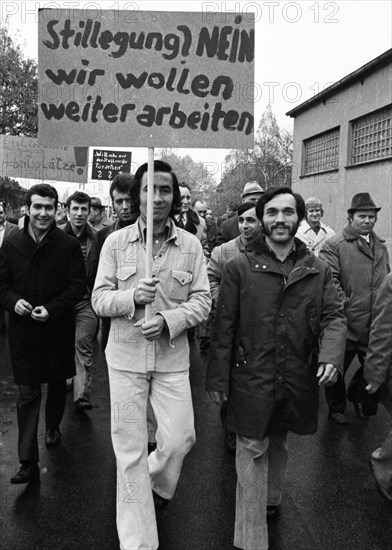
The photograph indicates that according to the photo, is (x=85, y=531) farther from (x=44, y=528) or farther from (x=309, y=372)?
(x=309, y=372)

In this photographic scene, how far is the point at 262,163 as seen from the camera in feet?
147

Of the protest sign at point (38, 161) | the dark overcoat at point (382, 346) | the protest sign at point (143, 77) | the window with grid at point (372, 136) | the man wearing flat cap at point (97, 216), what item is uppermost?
the window with grid at point (372, 136)

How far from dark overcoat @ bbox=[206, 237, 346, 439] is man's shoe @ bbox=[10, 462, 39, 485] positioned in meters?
1.58

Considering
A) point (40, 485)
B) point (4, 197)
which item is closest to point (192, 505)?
point (40, 485)

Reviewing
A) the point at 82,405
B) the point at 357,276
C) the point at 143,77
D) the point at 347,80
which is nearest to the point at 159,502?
the point at 82,405

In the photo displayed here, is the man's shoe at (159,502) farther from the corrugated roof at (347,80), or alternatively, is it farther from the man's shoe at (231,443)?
the corrugated roof at (347,80)

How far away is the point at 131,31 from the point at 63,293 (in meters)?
1.93

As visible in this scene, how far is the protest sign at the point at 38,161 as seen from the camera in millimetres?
10594

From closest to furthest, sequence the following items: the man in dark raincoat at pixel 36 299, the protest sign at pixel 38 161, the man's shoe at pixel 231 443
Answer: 1. the man in dark raincoat at pixel 36 299
2. the man's shoe at pixel 231 443
3. the protest sign at pixel 38 161

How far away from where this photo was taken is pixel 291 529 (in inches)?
140

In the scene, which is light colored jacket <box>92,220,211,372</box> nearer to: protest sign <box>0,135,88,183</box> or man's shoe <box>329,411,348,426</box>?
man's shoe <box>329,411,348,426</box>

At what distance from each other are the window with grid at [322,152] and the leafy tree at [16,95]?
11.3m

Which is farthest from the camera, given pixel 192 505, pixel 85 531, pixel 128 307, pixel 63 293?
pixel 63 293

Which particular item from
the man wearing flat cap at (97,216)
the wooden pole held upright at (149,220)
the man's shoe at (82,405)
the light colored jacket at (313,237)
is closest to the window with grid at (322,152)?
the light colored jacket at (313,237)
